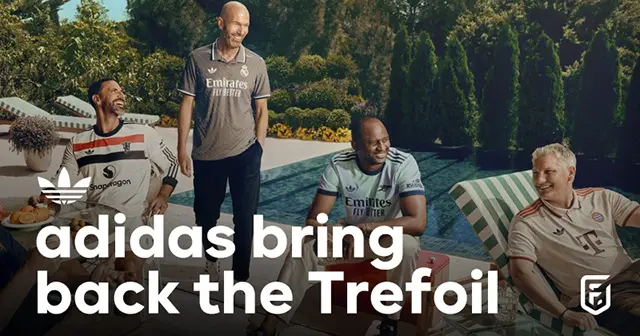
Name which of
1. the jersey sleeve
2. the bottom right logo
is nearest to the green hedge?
the jersey sleeve

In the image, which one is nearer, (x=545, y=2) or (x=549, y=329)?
(x=549, y=329)

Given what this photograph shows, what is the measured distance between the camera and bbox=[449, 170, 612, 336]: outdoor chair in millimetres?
3754

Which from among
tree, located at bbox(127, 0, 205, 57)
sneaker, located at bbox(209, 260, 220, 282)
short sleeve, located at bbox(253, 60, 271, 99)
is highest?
tree, located at bbox(127, 0, 205, 57)

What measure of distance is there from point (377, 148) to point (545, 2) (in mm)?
1296

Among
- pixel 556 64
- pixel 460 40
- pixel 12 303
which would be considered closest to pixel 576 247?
pixel 556 64

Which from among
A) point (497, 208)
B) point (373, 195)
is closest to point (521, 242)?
point (497, 208)

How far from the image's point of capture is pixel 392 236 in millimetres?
3998

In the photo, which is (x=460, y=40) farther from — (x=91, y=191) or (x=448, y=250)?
(x=91, y=191)

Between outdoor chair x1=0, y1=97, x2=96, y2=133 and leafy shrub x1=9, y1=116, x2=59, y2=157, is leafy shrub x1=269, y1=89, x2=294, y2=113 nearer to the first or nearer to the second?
outdoor chair x1=0, y1=97, x2=96, y2=133

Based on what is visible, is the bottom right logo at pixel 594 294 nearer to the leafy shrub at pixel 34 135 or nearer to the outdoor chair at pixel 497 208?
the outdoor chair at pixel 497 208

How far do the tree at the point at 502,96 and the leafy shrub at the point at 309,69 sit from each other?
42.5 inches

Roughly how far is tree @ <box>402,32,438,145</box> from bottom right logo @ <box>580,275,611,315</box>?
4.16ft

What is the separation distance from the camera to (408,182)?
4066 mm

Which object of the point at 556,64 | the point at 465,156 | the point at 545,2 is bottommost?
the point at 465,156
